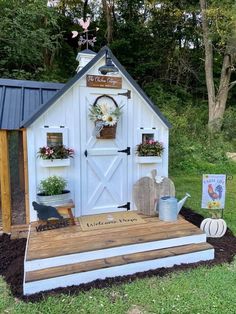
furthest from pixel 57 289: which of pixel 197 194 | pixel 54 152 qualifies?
pixel 197 194

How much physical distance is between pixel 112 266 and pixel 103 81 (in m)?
2.49

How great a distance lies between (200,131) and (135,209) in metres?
6.64

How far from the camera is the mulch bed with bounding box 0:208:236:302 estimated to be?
254 cm

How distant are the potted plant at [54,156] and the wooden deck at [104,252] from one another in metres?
0.86

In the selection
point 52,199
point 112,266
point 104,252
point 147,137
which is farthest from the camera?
point 147,137

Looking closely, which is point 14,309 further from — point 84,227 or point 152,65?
point 152,65

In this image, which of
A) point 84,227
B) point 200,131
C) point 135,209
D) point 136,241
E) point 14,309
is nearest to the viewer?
point 14,309

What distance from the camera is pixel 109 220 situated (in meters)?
3.75

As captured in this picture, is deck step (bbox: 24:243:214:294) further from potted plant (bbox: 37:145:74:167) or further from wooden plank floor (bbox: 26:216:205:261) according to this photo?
potted plant (bbox: 37:145:74:167)

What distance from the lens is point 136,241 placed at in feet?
10.0

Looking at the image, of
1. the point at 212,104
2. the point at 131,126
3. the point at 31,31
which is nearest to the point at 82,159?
the point at 131,126

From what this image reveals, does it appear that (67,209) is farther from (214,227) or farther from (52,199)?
(214,227)

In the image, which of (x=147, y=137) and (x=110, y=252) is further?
(x=147, y=137)

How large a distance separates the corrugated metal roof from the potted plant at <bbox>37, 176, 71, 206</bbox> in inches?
33.5
